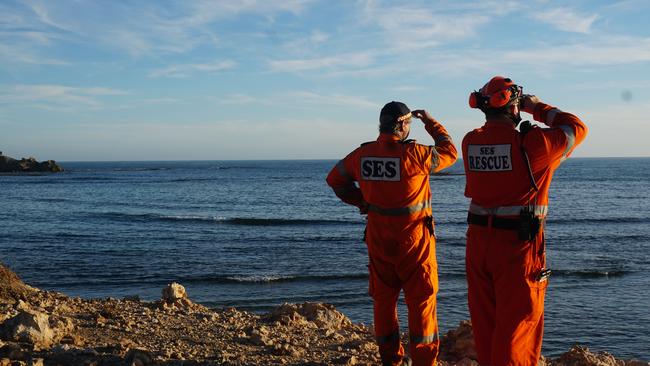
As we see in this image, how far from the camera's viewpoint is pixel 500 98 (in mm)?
4316

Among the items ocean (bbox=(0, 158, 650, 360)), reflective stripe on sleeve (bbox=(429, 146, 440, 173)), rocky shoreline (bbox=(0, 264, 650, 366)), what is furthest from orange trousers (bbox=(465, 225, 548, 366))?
ocean (bbox=(0, 158, 650, 360))

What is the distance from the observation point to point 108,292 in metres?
15.1

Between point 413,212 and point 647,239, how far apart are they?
24126 millimetres

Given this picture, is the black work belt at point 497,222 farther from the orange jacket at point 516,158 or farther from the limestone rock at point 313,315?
the limestone rock at point 313,315

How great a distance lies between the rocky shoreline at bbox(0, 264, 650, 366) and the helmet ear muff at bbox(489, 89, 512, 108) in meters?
2.75

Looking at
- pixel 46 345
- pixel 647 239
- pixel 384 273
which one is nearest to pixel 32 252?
pixel 46 345

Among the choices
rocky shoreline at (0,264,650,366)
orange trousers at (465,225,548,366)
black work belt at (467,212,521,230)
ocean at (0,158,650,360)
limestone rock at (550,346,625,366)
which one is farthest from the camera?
ocean at (0,158,650,360)

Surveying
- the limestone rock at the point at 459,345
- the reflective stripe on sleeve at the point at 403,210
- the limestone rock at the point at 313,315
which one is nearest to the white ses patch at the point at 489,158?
the reflective stripe on sleeve at the point at 403,210

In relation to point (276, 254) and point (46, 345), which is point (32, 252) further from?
point (46, 345)

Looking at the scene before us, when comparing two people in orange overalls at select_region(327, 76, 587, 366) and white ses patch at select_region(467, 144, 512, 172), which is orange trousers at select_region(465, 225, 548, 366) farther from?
white ses patch at select_region(467, 144, 512, 172)

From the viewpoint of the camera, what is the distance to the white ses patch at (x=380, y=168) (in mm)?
5000

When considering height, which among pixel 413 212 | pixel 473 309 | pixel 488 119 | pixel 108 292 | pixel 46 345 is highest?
pixel 488 119

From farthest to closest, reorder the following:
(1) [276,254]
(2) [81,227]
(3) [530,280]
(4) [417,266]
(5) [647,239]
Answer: (2) [81,227] < (5) [647,239] < (1) [276,254] < (4) [417,266] < (3) [530,280]

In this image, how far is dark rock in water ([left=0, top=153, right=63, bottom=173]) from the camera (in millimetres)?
116562
